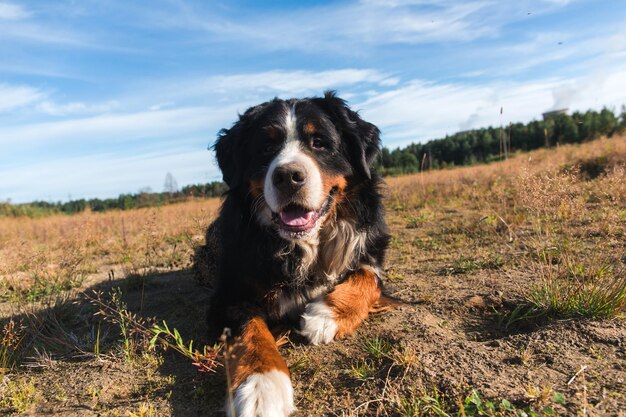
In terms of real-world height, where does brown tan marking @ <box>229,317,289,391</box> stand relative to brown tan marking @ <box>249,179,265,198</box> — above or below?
below

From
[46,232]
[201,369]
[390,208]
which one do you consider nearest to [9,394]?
[201,369]

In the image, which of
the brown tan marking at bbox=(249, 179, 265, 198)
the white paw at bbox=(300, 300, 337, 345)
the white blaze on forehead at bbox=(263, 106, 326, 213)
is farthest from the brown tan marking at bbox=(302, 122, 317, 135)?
the white paw at bbox=(300, 300, 337, 345)

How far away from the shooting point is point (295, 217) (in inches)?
122

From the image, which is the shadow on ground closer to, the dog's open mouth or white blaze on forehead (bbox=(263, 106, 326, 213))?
the dog's open mouth

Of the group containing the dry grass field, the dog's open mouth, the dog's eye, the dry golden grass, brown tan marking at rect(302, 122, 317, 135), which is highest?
brown tan marking at rect(302, 122, 317, 135)

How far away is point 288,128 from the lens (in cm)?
338

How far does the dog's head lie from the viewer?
2969 mm

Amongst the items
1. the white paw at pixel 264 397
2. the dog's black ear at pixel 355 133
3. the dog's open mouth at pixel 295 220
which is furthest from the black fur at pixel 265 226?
the white paw at pixel 264 397

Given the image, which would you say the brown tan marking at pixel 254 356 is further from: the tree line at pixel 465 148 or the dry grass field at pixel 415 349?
the tree line at pixel 465 148

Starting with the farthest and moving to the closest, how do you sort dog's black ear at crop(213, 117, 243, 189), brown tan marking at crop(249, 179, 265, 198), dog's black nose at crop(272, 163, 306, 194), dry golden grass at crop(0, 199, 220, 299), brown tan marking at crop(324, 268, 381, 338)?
dry golden grass at crop(0, 199, 220, 299) → dog's black ear at crop(213, 117, 243, 189) → brown tan marking at crop(249, 179, 265, 198) → dog's black nose at crop(272, 163, 306, 194) → brown tan marking at crop(324, 268, 381, 338)

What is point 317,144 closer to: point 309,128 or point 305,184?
point 309,128

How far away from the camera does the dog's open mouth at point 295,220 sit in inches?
120

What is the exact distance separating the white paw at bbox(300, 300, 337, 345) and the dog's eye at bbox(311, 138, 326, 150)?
1377 millimetres

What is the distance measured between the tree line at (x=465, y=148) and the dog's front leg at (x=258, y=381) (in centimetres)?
604
